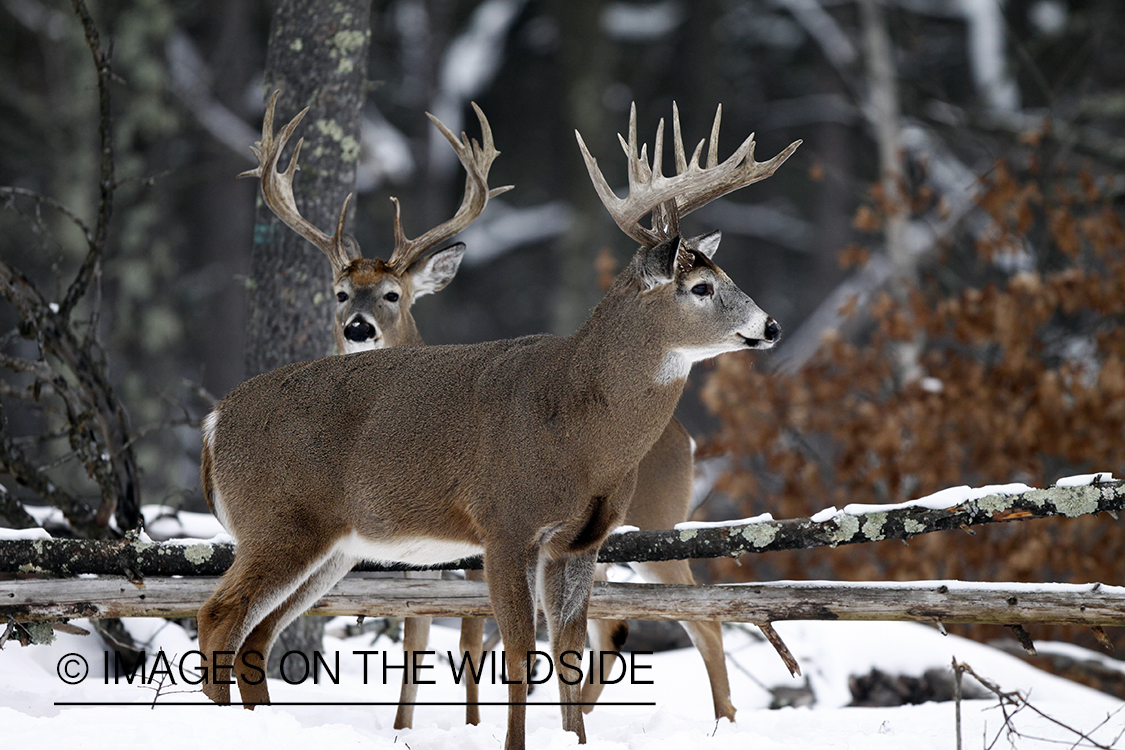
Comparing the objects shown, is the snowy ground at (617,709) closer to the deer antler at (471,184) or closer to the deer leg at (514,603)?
the deer leg at (514,603)

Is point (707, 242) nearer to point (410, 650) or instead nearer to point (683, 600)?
point (683, 600)

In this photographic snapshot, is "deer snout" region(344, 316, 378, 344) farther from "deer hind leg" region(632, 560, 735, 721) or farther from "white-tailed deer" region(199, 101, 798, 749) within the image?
"deer hind leg" region(632, 560, 735, 721)

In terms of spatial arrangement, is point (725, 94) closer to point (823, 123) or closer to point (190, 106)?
point (823, 123)

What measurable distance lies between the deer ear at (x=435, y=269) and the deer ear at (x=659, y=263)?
2.32m

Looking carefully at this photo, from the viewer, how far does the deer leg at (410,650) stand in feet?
16.3

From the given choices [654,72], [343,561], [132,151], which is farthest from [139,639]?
[654,72]

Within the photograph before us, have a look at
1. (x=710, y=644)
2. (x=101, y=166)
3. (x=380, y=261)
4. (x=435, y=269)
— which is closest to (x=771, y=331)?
(x=710, y=644)

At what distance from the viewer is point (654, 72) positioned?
22.3m

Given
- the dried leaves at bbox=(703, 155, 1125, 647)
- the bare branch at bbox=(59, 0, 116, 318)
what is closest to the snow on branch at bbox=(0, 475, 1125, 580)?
the bare branch at bbox=(59, 0, 116, 318)

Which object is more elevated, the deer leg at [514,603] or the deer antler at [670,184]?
the deer antler at [670,184]

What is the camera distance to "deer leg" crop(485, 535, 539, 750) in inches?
152

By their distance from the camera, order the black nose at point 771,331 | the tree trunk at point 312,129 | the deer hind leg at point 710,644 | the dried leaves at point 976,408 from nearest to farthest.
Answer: the black nose at point 771,331, the deer hind leg at point 710,644, the tree trunk at point 312,129, the dried leaves at point 976,408

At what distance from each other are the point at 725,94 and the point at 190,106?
12.1 metres

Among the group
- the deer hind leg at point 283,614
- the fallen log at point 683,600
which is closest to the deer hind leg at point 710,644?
the fallen log at point 683,600
